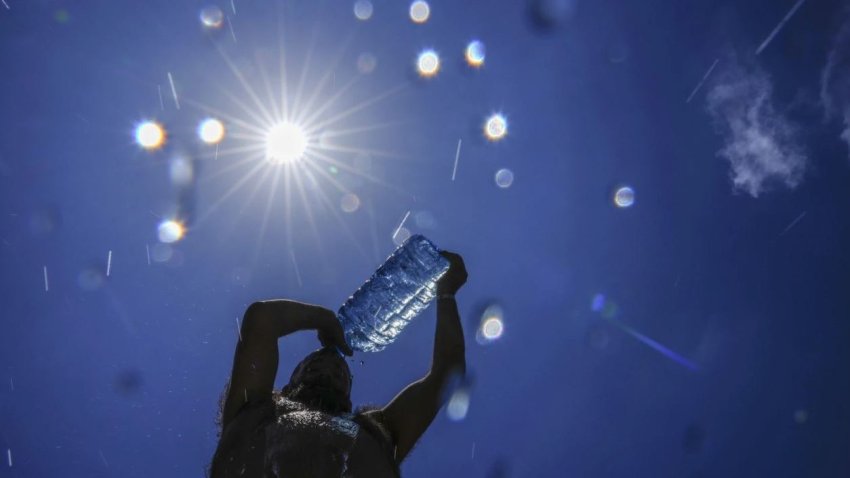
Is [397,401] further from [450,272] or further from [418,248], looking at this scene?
[418,248]

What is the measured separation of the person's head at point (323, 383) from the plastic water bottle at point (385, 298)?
6.29 ft

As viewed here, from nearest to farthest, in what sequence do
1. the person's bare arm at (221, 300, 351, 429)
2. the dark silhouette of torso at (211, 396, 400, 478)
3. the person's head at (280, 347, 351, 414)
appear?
the dark silhouette of torso at (211, 396, 400, 478) → the person's bare arm at (221, 300, 351, 429) → the person's head at (280, 347, 351, 414)

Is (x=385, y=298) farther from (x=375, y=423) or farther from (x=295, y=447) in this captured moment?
(x=295, y=447)

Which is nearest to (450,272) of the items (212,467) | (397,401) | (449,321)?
(449,321)

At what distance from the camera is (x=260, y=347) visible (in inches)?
103

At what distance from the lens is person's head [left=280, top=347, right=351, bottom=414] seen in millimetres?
2842

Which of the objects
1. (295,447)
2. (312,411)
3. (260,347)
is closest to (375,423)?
(312,411)

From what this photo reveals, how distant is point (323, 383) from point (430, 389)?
Result: 2.40 ft

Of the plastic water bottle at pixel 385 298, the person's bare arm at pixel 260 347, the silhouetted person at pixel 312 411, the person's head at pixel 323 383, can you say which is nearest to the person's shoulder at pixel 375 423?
the silhouetted person at pixel 312 411

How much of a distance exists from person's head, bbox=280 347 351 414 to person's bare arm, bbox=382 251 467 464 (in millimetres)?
328

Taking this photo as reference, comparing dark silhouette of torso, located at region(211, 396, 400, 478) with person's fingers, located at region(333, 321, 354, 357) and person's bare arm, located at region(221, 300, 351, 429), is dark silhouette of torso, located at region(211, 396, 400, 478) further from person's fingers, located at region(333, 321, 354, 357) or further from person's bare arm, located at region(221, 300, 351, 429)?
person's fingers, located at region(333, 321, 354, 357)

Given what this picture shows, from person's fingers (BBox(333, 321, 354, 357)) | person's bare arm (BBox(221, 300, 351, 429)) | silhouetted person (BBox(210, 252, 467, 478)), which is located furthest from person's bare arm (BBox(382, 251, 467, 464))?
person's bare arm (BBox(221, 300, 351, 429))

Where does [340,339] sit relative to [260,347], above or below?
above

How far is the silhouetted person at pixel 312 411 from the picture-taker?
7.38 ft
